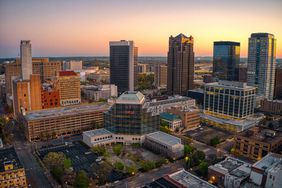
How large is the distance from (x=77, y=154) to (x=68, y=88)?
103ft

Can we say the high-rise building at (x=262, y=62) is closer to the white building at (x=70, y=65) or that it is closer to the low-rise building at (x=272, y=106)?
the low-rise building at (x=272, y=106)

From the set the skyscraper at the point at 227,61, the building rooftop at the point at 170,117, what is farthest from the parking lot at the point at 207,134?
the skyscraper at the point at 227,61

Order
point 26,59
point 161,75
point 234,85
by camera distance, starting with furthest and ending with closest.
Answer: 1. point 161,75
2. point 26,59
3. point 234,85

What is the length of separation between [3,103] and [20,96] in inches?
967

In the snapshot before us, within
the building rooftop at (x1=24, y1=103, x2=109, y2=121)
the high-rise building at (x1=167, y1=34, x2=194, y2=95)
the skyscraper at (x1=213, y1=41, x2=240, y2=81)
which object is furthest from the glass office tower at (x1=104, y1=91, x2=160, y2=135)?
the skyscraper at (x1=213, y1=41, x2=240, y2=81)

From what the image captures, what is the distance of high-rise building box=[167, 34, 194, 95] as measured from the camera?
2672 inches

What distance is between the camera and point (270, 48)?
62.4 meters

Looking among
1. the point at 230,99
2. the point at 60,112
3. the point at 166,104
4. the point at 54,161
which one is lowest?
the point at 54,161

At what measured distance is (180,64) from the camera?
68.1 meters

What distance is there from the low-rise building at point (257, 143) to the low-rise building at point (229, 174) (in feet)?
19.1

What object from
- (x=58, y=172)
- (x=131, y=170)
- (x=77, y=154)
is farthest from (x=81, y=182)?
(x=77, y=154)

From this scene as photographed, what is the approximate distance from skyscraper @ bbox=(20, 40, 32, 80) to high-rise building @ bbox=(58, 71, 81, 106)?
8.95 meters

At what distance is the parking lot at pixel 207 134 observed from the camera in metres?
39.4

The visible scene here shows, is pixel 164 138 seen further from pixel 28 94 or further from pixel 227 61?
pixel 227 61
